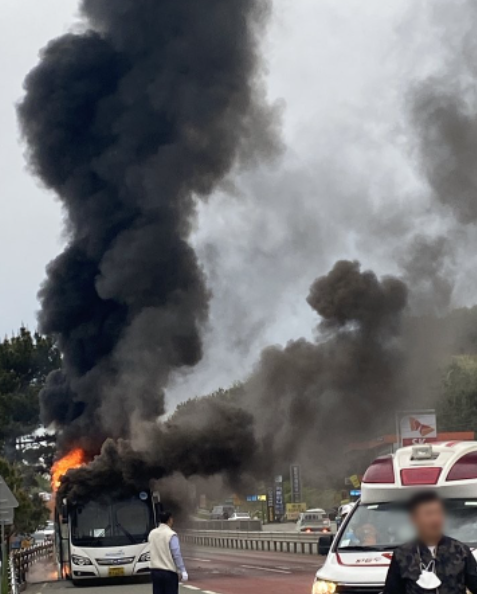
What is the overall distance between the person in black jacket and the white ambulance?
4.44 metres

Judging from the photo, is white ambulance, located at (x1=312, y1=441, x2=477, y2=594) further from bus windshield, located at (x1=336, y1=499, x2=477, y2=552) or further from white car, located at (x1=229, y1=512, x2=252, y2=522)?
white car, located at (x1=229, y1=512, x2=252, y2=522)

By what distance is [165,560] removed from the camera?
50.4 ft

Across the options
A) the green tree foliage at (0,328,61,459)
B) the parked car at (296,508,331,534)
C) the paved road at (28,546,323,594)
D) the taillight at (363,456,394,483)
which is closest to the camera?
the taillight at (363,456,394,483)

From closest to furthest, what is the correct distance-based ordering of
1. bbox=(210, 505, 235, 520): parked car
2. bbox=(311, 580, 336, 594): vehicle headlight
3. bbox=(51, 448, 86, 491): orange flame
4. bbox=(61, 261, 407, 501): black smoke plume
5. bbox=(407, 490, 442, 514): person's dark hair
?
1. bbox=(407, 490, 442, 514): person's dark hair
2. bbox=(311, 580, 336, 594): vehicle headlight
3. bbox=(51, 448, 86, 491): orange flame
4. bbox=(61, 261, 407, 501): black smoke plume
5. bbox=(210, 505, 235, 520): parked car

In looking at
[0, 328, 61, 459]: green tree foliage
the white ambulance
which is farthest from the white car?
A: the white ambulance

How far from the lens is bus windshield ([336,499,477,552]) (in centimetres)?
1176

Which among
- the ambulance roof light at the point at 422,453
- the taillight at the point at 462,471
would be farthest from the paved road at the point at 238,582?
the taillight at the point at 462,471

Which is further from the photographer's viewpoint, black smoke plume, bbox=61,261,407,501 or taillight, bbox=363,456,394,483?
black smoke plume, bbox=61,261,407,501

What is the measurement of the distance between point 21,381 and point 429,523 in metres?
62.0

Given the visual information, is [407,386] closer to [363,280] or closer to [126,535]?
[363,280]

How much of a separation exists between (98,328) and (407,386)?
41.1ft

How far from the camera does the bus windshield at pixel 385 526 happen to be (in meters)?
11.8

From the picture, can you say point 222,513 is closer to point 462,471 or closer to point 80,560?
point 80,560

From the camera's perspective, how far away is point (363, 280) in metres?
47.4
